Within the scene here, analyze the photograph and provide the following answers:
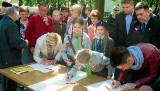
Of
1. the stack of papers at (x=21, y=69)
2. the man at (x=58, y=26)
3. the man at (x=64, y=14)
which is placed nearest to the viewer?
the stack of papers at (x=21, y=69)

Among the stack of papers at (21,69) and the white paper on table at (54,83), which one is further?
the stack of papers at (21,69)

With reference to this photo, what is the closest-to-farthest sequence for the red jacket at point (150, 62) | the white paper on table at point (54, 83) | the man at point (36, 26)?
1. the red jacket at point (150, 62)
2. the white paper on table at point (54, 83)
3. the man at point (36, 26)

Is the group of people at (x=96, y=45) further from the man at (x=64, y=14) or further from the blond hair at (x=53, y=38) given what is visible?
the man at (x=64, y=14)

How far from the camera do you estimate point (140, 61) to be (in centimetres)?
260

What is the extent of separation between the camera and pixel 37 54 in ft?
13.1

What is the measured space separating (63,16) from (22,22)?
1.32m

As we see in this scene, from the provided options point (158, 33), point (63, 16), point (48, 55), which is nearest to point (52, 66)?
point (48, 55)

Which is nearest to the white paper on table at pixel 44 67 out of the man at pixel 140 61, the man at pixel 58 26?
the man at pixel 140 61

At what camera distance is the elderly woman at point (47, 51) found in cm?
390

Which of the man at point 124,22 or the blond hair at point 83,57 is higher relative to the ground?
the man at point 124,22

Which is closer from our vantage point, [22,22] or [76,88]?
[76,88]

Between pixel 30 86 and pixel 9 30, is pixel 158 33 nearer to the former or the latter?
pixel 30 86

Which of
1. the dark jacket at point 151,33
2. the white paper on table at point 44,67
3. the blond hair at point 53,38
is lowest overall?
the white paper on table at point 44,67

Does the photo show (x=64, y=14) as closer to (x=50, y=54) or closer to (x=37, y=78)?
(x=50, y=54)
